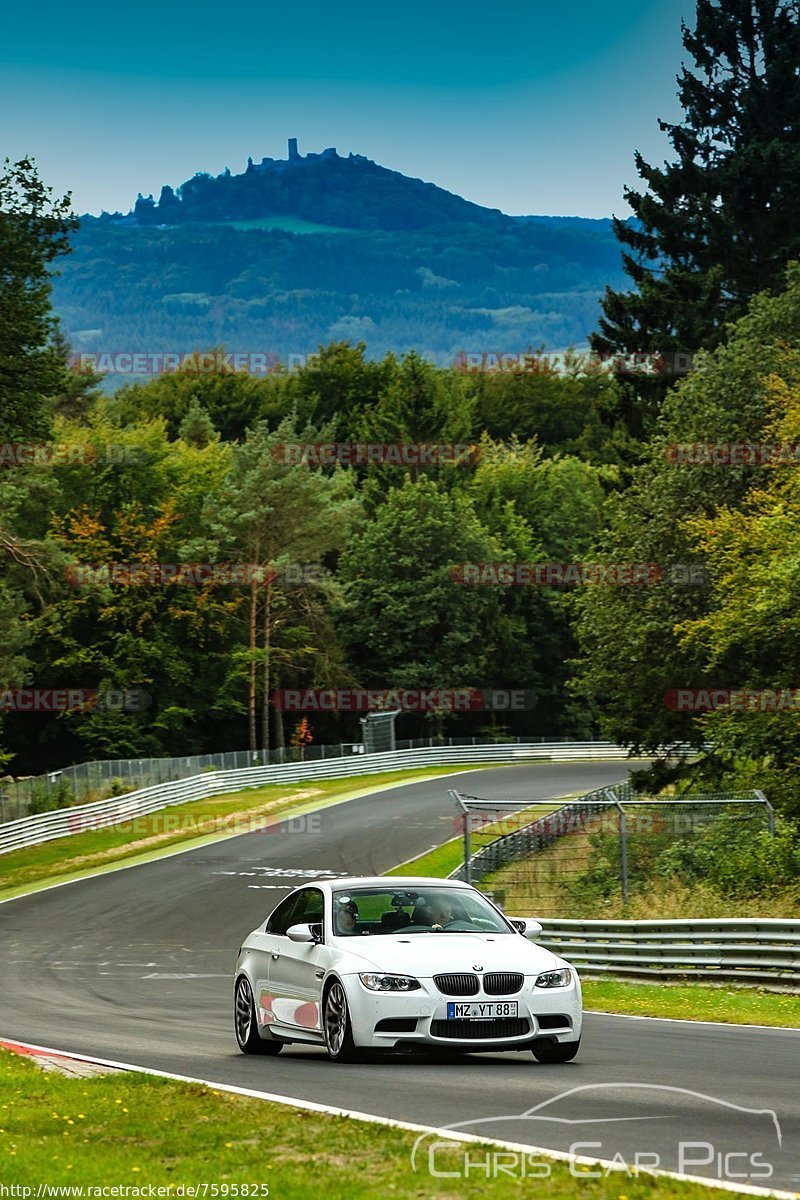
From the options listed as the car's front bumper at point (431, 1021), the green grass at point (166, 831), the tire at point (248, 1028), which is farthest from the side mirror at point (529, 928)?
the green grass at point (166, 831)

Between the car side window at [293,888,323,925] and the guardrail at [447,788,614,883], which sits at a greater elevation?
the car side window at [293,888,323,925]

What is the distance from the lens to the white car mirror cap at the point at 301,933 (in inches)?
502

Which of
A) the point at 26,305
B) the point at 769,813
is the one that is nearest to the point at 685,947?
the point at 769,813

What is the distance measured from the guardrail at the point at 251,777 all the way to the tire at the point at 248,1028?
35.9 meters

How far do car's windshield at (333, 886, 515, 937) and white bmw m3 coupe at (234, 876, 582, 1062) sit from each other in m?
0.01

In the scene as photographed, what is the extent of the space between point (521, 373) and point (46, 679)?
58528 mm

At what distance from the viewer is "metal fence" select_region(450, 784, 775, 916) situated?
78.2ft

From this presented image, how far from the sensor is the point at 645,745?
46.6 metres

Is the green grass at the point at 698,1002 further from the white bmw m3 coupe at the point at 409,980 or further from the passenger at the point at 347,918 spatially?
the passenger at the point at 347,918

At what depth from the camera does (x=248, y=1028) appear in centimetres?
1364

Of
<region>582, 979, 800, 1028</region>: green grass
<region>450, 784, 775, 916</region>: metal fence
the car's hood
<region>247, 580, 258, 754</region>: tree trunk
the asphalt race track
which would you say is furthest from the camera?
<region>247, 580, 258, 754</region>: tree trunk

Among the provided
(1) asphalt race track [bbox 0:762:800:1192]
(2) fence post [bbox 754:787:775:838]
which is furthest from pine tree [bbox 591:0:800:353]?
(2) fence post [bbox 754:787:775:838]

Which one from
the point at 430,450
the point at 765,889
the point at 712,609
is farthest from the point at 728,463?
the point at 430,450

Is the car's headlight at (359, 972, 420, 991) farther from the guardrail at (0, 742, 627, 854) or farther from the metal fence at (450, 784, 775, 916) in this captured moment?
the guardrail at (0, 742, 627, 854)
